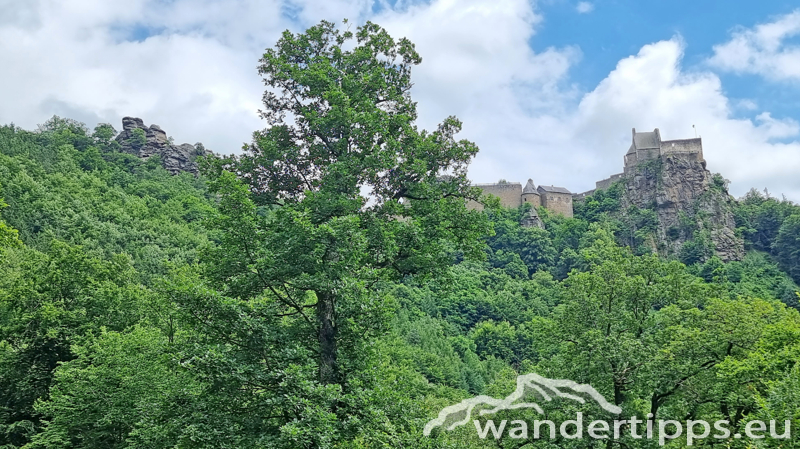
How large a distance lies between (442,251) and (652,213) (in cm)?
8992

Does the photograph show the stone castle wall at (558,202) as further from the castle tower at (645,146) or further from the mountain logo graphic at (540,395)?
the mountain logo graphic at (540,395)

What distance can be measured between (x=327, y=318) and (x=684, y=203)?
92993 mm

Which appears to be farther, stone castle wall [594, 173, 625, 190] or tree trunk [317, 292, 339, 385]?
stone castle wall [594, 173, 625, 190]

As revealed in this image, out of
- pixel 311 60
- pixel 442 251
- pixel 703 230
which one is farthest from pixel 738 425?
pixel 703 230

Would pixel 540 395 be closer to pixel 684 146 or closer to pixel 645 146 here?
pixel 684 146

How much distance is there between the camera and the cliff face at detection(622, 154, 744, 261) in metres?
84.5

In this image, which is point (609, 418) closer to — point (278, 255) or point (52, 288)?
point (278, 255)

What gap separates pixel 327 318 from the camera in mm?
10641

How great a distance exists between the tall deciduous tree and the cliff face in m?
82.5

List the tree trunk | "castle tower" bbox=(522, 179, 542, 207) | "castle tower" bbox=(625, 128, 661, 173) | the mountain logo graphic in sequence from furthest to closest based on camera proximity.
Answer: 1. "castle tower" bbox=(522, 179, 542, 207)
2. "castle tower" bbox=(625, 128, 661, 173)
3. the mountain logo graphic
4. the tree trunk

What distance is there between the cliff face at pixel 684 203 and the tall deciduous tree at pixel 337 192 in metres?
82.5

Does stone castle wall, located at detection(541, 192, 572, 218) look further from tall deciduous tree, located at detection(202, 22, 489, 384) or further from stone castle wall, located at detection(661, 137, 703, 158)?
tall deciduous tree, located at detection(202, 22, 489, 384)

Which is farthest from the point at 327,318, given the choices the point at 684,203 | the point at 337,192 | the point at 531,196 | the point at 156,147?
the point at 156,147

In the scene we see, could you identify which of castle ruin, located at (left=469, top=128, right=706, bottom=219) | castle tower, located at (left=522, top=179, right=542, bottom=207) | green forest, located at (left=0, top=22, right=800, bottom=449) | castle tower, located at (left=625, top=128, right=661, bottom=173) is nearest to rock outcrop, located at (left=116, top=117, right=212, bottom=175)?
castle ruin, located at (left=469, top=128, right=706, bottom=219)
